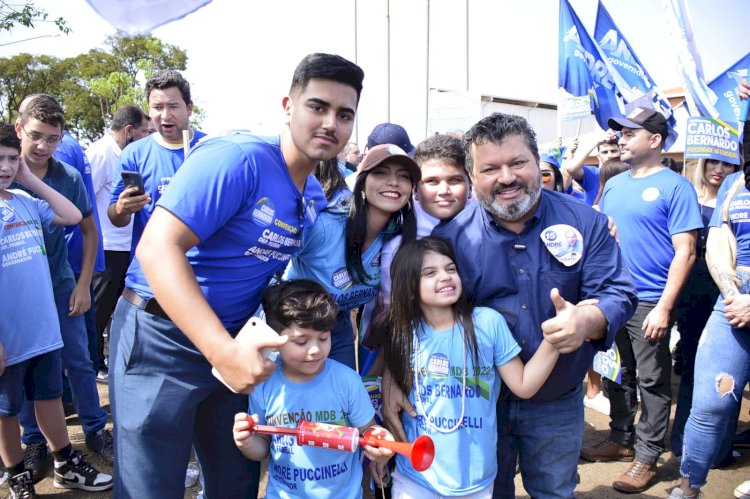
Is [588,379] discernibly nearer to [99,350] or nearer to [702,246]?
[702,246]

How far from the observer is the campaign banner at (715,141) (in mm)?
→ 4301

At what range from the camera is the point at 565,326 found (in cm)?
183

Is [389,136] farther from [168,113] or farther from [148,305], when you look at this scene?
[148,305]

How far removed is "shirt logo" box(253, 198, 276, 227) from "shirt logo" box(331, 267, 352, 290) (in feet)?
1.86

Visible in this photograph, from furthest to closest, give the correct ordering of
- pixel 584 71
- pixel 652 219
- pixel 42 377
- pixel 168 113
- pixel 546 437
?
1. pixel 584 71
2. pixel 168 113
3. pixel 652 219
4. pixel 42 377
5. pixel 546 437

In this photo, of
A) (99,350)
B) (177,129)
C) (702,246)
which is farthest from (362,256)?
(99,350)

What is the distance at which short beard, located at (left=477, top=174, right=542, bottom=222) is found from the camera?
213 centimetres

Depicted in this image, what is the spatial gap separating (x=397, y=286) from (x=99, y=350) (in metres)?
3.75

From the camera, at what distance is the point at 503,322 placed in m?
2.14

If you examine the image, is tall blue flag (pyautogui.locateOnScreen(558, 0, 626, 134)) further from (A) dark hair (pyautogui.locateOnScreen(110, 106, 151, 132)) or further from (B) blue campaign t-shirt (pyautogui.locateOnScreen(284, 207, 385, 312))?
(B) blue campaign t-shirt (pyautogui.locateOnScreen(284, 207, 385, 312))

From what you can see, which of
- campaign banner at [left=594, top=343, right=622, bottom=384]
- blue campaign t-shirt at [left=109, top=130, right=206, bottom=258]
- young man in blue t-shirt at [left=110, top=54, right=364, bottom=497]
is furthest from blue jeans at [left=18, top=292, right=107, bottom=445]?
campaign banner at [left=594, top=343, right=622, bottom=384]

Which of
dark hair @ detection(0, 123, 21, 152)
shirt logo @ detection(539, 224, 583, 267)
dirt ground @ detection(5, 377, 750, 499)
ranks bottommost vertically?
dirt ground @ detection(5, 377, 750, 499)

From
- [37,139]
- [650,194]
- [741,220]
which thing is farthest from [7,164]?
[741,220]

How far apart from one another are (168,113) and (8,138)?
1.05 m
